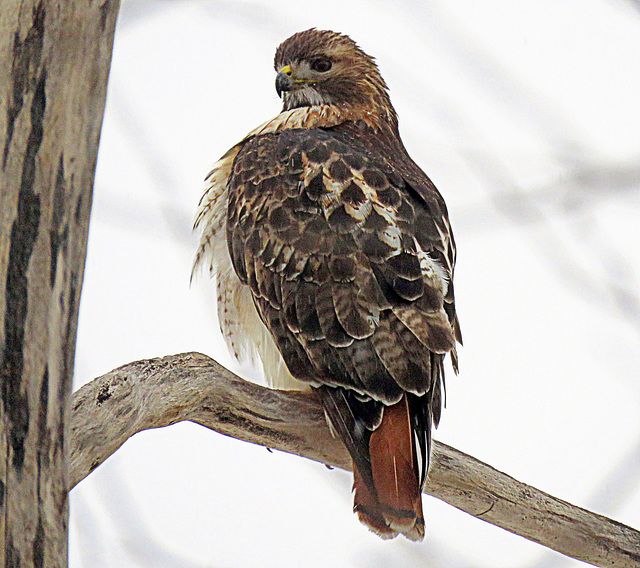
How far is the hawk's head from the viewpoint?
12.6 ft

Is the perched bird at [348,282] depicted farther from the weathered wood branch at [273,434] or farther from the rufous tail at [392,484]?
the weathered wood branch at [273,434]

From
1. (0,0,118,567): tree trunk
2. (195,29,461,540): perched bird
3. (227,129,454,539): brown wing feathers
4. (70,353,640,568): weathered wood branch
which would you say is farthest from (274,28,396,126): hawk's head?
(0,0,118,567): tree trunk

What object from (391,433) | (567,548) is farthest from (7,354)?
(567,548)

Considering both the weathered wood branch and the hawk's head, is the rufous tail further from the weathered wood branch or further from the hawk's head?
the hawk's head

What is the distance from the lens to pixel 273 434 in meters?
2.77

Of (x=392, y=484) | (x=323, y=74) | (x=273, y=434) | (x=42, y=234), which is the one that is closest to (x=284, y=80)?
(x=323, y=74)

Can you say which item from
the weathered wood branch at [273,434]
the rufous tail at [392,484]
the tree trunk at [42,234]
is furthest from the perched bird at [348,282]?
the tree trunk at [42,234]

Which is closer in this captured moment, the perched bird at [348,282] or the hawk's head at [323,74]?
the perched bird at [348,282]

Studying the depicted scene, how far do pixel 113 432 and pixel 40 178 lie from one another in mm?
934

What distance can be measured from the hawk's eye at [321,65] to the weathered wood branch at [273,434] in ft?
5.34

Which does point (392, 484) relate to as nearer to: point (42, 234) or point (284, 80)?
point (42, 234)

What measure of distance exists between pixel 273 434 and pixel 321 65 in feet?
6.05

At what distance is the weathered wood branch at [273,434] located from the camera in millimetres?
2146

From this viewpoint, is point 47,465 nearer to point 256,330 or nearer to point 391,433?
point 391,433
